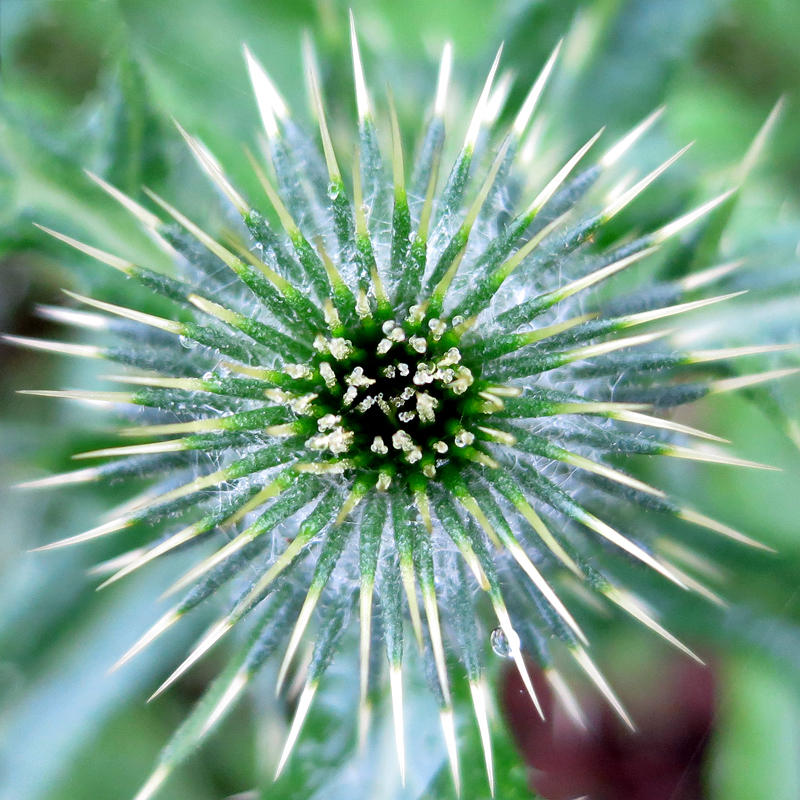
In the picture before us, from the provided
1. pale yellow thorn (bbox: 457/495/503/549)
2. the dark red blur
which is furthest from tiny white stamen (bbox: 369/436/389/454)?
the dark red blur

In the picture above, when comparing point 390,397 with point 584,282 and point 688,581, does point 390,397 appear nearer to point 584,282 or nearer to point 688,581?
point 584,282

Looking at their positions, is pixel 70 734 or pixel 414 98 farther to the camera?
pixel 414 98

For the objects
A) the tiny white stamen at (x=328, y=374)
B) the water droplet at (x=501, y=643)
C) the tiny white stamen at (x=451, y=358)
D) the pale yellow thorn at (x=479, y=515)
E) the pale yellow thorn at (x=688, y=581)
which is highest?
the tiny white stamen at (x=328, y=374)

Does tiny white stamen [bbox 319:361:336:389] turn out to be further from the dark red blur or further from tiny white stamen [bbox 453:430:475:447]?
the dark red blur

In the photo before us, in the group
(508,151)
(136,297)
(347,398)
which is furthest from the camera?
(136,297)

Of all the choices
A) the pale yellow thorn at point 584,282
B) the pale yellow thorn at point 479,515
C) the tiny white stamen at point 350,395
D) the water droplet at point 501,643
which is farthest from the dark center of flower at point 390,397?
the water droplet at point 501,643

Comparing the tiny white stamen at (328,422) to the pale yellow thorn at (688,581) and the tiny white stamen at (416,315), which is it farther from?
the pale yellow thorn at (688,581)

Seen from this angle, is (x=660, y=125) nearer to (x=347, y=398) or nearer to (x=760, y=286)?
(x=760, y=286)

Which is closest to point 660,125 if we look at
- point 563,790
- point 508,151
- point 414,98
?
point 414,98
